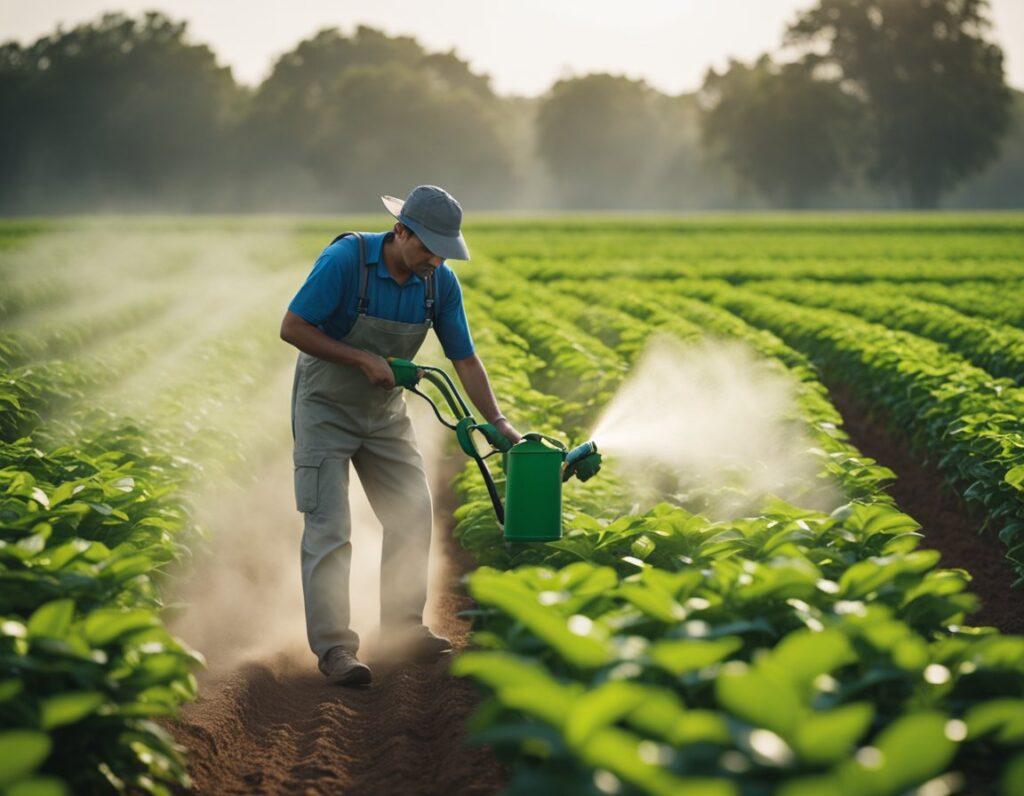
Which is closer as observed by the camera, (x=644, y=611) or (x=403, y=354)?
(x=644, y=611)

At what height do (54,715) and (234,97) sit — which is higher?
(234,97)

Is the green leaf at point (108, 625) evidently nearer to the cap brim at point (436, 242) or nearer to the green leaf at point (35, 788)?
the green leaf at point (35, 788)

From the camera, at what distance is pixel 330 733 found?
4465 millimetres

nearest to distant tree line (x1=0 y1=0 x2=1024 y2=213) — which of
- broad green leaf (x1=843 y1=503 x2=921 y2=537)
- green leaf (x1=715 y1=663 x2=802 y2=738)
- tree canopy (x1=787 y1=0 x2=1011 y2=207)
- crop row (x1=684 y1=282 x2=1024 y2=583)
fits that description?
tree canopy (x1=787 y1=0 x2=1011 y2=207)

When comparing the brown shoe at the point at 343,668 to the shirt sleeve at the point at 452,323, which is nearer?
the brown shoe at the point at 343,668

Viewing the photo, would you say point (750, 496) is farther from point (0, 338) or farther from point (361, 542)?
point (0, 338)

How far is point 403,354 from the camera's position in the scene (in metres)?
5.15

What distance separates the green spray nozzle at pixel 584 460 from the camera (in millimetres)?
4480

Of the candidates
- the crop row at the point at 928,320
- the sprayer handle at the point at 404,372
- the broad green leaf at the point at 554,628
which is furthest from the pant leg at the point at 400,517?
the crop row at the point at 928,320

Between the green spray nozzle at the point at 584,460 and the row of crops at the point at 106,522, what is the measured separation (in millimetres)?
1556

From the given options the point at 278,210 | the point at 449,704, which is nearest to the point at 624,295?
the point at 449,704

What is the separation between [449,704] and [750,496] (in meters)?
1.76

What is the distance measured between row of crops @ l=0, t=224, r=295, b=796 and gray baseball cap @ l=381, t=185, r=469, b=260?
1.48 meters

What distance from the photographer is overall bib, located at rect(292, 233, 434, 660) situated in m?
4.94
